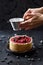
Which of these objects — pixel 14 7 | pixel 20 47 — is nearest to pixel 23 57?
pixel 20 47

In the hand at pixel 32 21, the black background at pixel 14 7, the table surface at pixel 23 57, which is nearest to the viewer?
the table surface at pixel 23 57

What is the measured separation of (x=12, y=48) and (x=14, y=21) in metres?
0.17

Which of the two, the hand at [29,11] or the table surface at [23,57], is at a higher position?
the hand at [29,11]

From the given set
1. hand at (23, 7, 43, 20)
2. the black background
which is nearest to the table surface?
hand at (23, 7, 43, 20)

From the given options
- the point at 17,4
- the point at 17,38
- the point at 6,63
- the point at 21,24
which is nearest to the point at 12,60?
the point at 6,63

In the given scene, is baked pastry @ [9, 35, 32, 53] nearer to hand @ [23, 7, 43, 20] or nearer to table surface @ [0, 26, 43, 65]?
table surface @ [0, 26, 43, 65]

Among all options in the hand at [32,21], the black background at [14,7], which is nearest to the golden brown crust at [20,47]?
the hand at [32,21]

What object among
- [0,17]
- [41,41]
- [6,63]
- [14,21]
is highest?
[0,17]

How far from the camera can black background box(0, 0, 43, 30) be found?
182 centimetres

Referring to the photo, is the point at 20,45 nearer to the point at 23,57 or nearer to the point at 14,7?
the point at 23,57

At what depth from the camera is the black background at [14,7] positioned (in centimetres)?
182

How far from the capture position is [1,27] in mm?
1905

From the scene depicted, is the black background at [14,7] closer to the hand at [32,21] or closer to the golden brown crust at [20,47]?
the hand at [32,21]

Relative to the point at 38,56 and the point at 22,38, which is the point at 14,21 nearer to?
the point at 22,38
